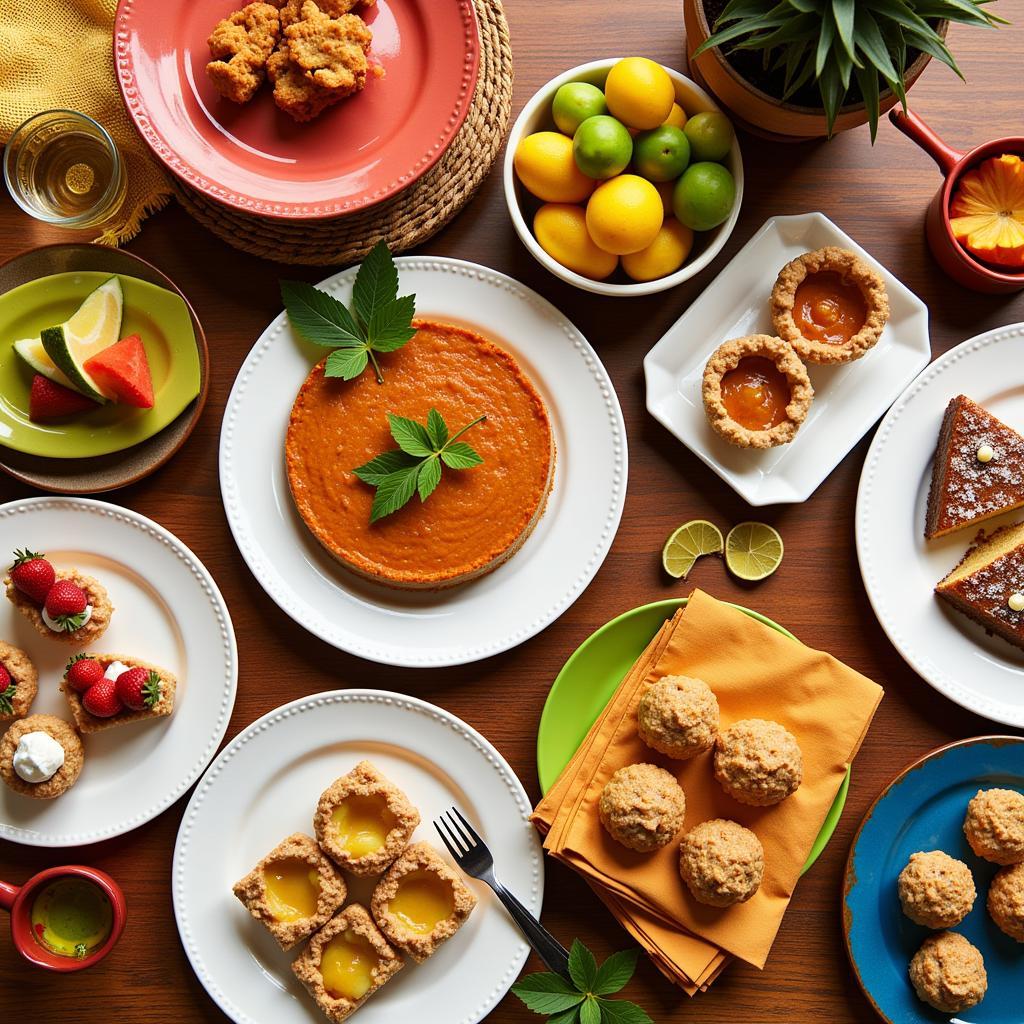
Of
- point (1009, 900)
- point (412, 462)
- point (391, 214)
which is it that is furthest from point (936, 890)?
point (391, 214)

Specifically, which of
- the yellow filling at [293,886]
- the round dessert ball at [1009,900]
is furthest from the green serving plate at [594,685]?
the yellow filling at [293,886]

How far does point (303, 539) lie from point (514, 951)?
1330mm

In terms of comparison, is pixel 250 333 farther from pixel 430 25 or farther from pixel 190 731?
pixel 190 731

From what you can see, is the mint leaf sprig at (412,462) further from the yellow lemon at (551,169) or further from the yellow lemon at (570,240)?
the yellow lemon at (551,169)

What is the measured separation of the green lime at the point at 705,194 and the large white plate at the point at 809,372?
0.65 ft

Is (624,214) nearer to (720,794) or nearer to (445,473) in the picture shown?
(445,473)

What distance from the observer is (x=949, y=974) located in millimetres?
2439

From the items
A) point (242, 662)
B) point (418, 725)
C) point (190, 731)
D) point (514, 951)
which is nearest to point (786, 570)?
point (418, 725)

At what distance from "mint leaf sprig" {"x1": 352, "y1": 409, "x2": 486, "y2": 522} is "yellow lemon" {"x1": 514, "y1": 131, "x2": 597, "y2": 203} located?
25.8 inches

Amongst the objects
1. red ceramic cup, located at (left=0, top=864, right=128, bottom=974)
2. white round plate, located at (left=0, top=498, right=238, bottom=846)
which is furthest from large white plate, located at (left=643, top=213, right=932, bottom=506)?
red ceramic cup, located at (left=0, top=864, right=128, bottom=974)

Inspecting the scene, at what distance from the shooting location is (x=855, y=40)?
80.0 inches

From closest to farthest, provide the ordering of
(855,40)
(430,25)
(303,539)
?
(855,40)
(430,25)
(303,539)

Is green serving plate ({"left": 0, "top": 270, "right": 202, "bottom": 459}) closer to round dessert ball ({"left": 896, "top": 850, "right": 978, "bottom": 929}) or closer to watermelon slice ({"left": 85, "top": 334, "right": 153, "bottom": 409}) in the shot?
watermelon slice ({"left": 85, "top": 334, "right": 153, "bottom": 409})

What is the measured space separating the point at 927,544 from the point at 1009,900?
1.02 metres
